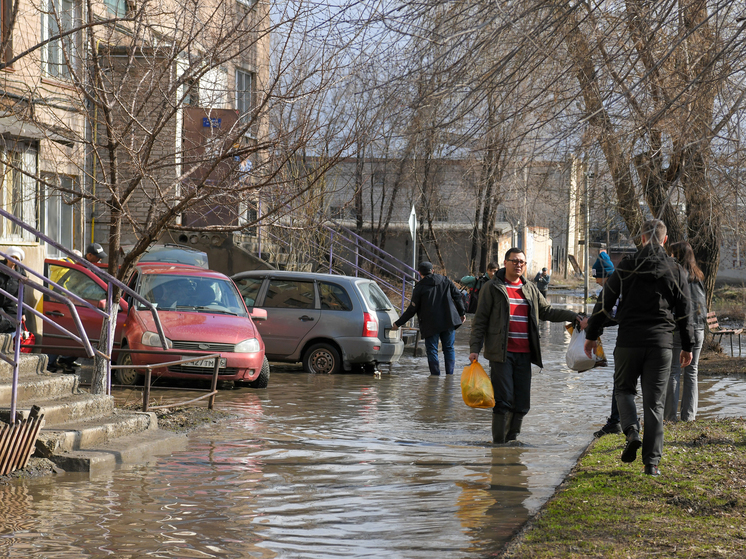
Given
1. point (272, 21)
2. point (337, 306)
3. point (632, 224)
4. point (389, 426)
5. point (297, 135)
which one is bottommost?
point (389, 426)

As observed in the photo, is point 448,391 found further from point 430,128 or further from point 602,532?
point 602,532

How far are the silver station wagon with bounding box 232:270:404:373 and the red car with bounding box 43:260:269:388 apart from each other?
150 centimetres

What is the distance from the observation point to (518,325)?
8.48 metres

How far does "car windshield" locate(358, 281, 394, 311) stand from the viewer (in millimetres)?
15383

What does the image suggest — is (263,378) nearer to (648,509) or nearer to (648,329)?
(648,329)

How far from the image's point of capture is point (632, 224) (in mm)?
12023

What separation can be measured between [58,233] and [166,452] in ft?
37.1

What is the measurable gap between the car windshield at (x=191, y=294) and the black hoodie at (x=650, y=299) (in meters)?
7.51

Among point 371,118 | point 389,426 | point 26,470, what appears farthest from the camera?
point 389,426

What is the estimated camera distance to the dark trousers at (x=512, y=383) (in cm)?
845

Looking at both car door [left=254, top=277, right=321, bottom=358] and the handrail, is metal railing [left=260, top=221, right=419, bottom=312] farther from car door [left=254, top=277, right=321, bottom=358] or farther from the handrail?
the handrail

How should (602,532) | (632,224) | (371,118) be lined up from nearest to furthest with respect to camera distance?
1. (602,532)
2. (371,118)
3. (632,224)

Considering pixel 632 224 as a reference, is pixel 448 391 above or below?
below

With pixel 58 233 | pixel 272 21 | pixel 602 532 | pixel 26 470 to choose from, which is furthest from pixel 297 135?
pixel 58 233
